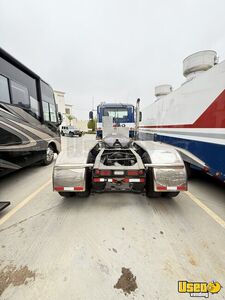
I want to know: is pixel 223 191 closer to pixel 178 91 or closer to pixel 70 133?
pixel 178 91

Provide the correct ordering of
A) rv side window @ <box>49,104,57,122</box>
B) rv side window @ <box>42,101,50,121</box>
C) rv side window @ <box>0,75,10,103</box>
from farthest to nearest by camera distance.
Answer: rv side window @ <box>49,104,57,122</box>, rv side window @ <box>42,101,50,121</box>, rv side window @ <box>0,75,10,103</box>

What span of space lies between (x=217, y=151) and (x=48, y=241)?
10.5 feet

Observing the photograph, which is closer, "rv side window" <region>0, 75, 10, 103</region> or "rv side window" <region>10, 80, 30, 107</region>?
"rv side window" <region>0, 75, 10, 103</region>

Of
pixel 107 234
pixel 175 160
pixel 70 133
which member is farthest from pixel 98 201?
pixel 70 133

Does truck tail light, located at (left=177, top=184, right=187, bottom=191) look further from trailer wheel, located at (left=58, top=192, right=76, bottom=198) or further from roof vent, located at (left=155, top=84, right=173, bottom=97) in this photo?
roof vent, located at (left=155, top=84, right=173, bottom=97)

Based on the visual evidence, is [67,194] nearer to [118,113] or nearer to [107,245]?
[107,245]

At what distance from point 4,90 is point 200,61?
578 cm

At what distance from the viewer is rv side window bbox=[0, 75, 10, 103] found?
3.46 m

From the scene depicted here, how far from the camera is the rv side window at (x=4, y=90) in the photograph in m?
3.46

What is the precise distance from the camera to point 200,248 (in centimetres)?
193

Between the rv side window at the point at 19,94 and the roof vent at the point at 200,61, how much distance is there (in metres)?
5.37

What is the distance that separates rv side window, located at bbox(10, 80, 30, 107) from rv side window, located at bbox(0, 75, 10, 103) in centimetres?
19

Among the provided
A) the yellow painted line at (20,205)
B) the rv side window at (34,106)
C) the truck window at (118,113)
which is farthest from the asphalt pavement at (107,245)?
the truck window at (118,113)

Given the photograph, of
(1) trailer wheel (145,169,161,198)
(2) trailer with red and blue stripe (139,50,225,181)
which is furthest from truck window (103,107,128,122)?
(1) trailer wheel (145,169,161,198)
